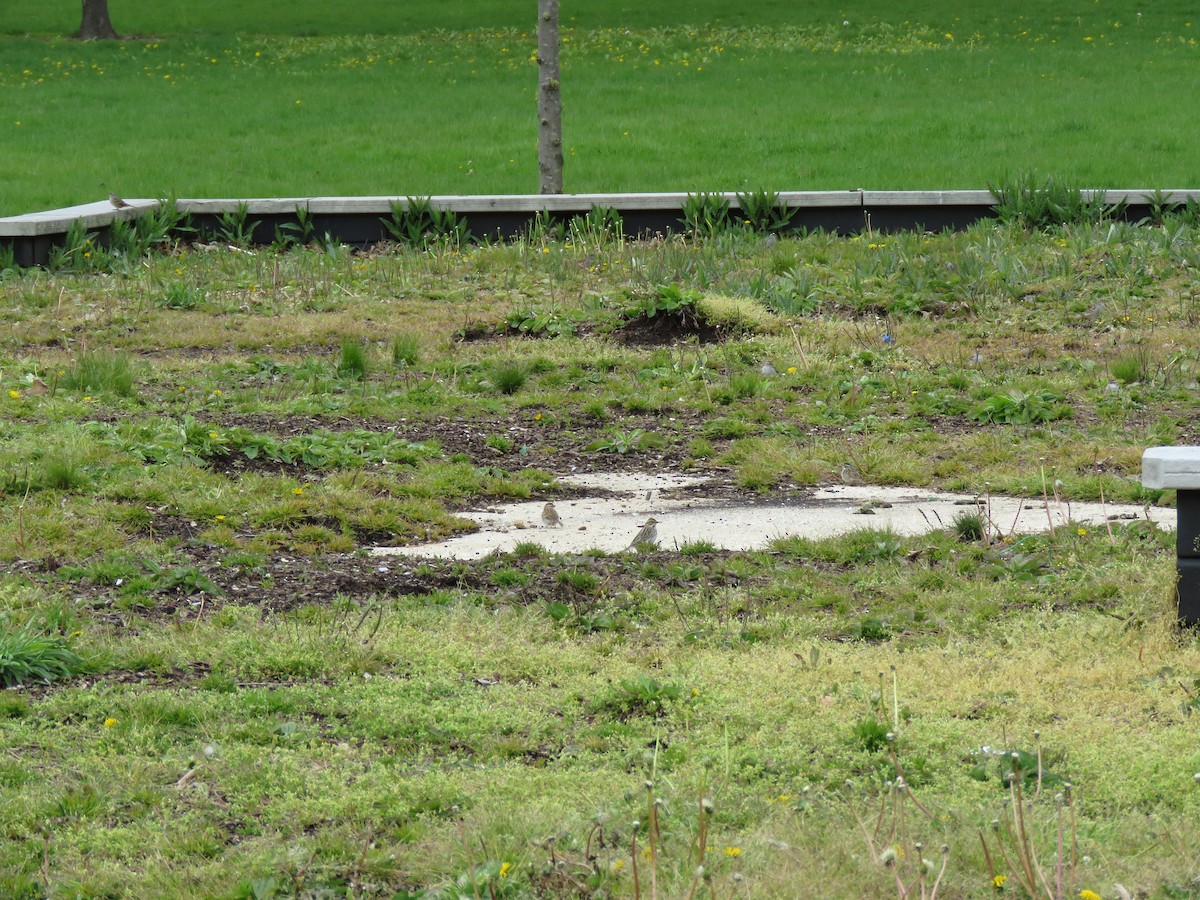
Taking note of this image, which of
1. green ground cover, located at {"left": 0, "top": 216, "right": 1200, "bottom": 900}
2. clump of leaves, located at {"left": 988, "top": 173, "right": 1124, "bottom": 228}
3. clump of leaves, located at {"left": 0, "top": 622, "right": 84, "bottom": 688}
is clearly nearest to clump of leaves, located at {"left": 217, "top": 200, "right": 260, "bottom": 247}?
green ground cover, located at {"left": 0, "top": 216, "right": 1200, "bottom": 900}

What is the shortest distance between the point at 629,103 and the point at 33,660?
700 inches

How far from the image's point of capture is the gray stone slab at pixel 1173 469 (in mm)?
4426

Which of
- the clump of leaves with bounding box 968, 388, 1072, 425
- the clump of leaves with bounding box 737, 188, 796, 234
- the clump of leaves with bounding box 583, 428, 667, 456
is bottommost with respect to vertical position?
the clump of leaves with bounding box 583, 428, 667, 456

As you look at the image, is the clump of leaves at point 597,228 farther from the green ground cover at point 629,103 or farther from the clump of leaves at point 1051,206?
the clump of leaves at point 1051,206

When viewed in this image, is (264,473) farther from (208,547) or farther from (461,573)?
(461,573)

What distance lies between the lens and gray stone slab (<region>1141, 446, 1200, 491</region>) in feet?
14.5

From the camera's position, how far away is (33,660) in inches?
175

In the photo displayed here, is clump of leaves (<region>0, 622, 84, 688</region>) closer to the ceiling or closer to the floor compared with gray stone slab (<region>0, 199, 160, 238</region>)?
closer to the floor

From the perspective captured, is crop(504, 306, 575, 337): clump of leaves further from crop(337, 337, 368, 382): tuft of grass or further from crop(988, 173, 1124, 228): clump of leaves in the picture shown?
crop(988, 173, 1124, 228): clump of leaves

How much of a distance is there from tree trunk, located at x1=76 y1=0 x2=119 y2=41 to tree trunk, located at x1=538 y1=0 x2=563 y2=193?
22702 millimetres

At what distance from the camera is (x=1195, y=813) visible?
3.52 meters

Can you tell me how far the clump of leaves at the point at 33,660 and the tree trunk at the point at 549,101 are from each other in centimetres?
958

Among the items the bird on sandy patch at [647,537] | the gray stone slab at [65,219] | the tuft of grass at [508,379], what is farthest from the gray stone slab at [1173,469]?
the gray stone slab at [65,219]

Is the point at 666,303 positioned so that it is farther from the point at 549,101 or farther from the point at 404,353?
the point at 549,101
